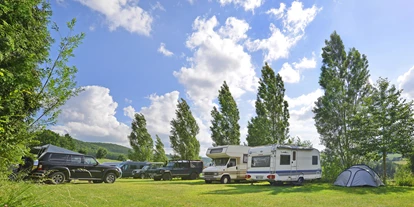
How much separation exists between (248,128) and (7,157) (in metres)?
27.7

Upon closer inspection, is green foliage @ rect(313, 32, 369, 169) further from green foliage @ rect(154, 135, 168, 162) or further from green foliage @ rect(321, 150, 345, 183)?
green foliage @ rect(154, 135, 168, 162)

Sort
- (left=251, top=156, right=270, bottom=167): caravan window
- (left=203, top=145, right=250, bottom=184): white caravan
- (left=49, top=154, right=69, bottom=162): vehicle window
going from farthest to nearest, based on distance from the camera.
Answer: (left=203, top=145, right=250, bottom=184): white caravan < (left=251, top=156, right=270, bottom=167): caravan window < (left=49, top=154, right=69, bottom=162): vehicle window

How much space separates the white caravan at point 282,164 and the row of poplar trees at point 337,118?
2862 mm

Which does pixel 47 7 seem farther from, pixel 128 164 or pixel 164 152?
pixel 164 152

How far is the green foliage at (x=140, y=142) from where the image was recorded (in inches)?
1598

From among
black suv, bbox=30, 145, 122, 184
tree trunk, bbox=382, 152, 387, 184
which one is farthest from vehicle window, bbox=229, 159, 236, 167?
Answer: tree trunk, bbox=382, 152, 387, 184

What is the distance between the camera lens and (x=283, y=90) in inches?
1134

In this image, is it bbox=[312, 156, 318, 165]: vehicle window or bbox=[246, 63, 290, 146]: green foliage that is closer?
bbox=[312, 156, 318, 165]: vehicle window

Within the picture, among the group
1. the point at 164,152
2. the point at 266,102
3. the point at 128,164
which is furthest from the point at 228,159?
the point at 164,152

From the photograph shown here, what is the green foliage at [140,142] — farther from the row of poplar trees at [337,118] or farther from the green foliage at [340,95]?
the green foliage at [340,95]

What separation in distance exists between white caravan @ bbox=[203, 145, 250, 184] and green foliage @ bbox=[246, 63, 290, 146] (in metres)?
6.86

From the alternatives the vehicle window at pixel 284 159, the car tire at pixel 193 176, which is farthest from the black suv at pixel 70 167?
the vehicle window at pixel 284 159

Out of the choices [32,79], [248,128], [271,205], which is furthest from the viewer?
[248,128]

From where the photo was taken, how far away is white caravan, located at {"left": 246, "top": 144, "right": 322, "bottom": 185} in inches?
704
